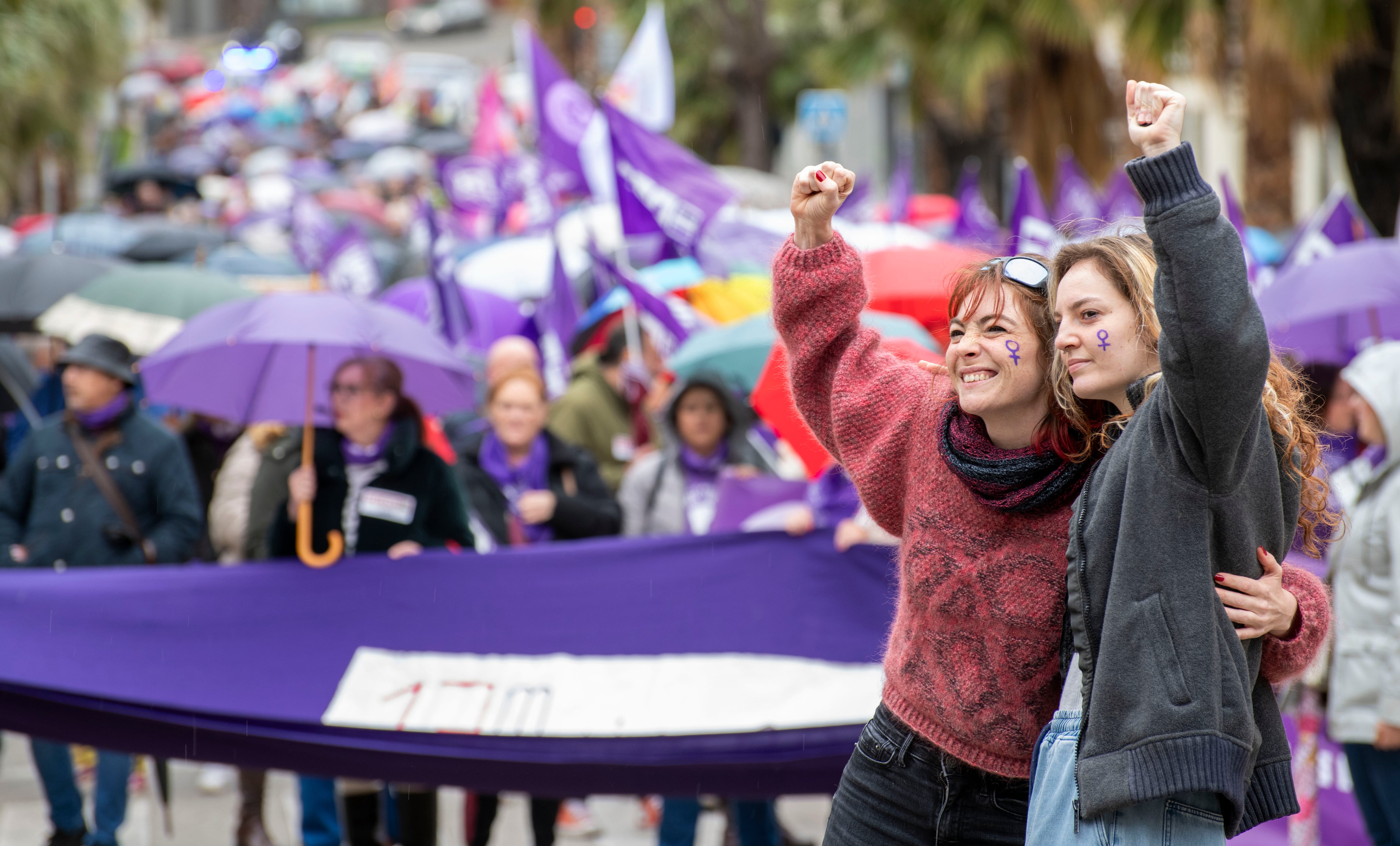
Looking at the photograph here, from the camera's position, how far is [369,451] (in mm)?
5191

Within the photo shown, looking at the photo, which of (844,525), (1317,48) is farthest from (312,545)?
(1317,48)

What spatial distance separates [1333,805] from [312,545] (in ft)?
10.7

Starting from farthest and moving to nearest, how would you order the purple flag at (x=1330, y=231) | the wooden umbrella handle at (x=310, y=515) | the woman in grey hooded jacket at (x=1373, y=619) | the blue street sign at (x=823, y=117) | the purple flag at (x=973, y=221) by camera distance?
the blue street sign at (x=823, y=117)
the purple flag at (x=973, y=221)
the purple flag at (x=1330, y=231)
the wooden umbrella handle at (x=310, y=515)
the woman in grey hooded jacket at (x=1373, y=619)

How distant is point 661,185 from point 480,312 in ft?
6.08

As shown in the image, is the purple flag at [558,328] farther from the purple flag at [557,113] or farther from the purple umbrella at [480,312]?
the purple flag at [557,113]

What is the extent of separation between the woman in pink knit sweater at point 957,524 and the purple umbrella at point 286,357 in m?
2.58

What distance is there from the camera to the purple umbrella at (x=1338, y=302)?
577cm

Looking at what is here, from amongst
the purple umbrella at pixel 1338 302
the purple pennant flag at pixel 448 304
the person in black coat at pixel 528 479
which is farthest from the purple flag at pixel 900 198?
the person in black coat at pixel 528 479

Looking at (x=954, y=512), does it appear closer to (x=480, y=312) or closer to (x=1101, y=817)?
(x=1101, y=817)

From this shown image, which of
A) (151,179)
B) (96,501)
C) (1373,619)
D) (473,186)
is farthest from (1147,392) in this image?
(151,179)

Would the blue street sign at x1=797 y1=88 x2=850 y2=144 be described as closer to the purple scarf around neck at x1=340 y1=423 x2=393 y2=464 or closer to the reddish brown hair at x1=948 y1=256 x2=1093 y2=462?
the purple scarf around neck at x1=340 y1=423 x2=393 y2=464

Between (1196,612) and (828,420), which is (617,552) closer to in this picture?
(828,420)

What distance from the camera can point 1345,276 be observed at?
19.1 ft

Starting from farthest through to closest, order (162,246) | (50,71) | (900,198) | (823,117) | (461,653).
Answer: (823,117) < (900,198) < (162,246) < (50,71) < (461,653)
